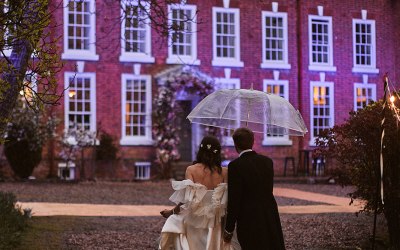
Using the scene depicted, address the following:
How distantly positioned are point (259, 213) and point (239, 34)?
748 inches

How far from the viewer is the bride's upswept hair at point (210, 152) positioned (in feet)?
20.6

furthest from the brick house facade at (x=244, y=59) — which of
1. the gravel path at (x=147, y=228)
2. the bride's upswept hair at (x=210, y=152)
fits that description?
the bride's upswept hair at (x=210, y=152)

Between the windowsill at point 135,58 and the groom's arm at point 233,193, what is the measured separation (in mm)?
17325

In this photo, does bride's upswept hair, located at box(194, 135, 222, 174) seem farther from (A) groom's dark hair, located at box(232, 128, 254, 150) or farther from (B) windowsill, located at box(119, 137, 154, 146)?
(B) windowsill, located at box(119, 137, 154, 146)

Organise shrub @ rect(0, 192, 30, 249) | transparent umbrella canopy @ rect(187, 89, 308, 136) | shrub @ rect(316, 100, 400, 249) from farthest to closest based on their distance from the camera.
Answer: shrub @ rect(316, 100, 400, 249) → shrub @ rect(0, 192, 30, 249) → transparent umbrella canopy @ rect(187, 89, 308, 136)

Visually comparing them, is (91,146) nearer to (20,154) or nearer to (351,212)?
(20,154)

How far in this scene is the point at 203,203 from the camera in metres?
6.37

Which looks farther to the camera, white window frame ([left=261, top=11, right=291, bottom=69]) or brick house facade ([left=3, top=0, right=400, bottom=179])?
white window frame ([left=261, top=11, right=291, bottom=69])

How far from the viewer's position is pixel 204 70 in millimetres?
23938

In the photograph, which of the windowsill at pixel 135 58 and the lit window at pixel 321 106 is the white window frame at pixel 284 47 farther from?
the windowsill at pixel 135 58

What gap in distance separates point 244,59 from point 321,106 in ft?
11.5

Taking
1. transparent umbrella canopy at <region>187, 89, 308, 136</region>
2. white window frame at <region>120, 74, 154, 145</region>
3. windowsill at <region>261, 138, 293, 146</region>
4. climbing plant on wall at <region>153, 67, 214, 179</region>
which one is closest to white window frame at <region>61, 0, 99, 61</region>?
white window frame at <region>120, 74, 154, 145</region>

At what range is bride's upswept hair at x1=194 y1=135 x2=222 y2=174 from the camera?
6.29m

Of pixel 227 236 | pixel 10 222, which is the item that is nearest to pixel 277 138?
pixel 10 222
